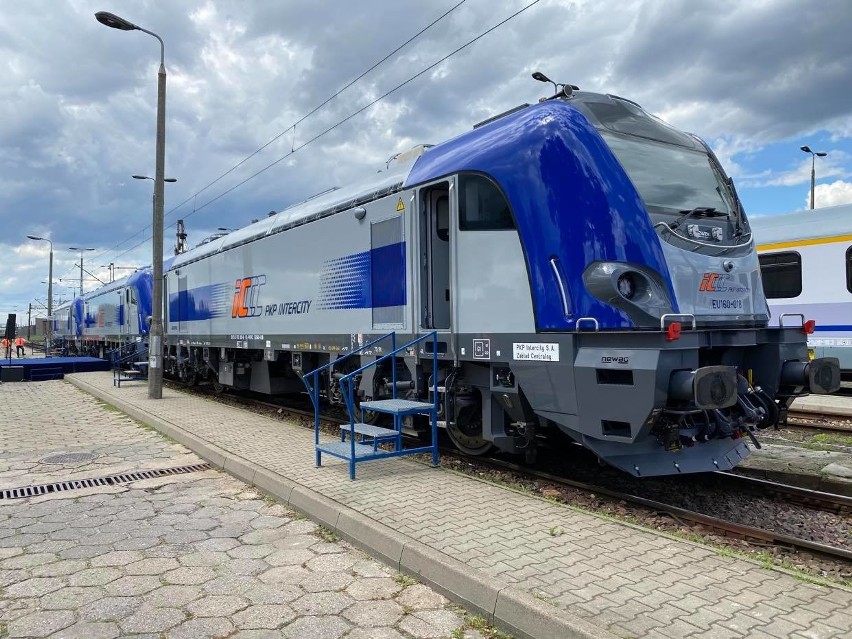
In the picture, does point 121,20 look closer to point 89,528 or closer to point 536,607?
point 89,528

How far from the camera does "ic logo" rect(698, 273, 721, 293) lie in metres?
5.47

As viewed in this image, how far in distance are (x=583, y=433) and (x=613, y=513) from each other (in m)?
0.80

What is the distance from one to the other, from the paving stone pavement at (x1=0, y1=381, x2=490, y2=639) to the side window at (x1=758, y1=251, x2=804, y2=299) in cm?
1134

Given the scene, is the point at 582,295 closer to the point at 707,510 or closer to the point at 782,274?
the point at 707,510

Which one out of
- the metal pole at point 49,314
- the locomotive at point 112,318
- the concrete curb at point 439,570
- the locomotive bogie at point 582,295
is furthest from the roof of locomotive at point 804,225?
the metal pole at point 49,314

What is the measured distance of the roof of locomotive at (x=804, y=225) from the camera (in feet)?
39.9

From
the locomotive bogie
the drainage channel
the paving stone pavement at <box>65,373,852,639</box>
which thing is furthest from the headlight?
the drainage channel

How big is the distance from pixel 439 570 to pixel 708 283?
3.40 metres

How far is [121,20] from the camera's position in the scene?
45.0 ft

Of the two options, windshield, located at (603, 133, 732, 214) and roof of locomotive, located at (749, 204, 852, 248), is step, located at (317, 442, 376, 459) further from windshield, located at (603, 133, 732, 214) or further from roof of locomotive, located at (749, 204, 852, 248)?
roof of locomotive, located at (749, 204, 852, 248)

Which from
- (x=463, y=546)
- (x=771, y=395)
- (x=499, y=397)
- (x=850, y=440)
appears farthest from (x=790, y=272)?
(x=463, y=546)

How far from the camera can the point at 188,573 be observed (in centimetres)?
424

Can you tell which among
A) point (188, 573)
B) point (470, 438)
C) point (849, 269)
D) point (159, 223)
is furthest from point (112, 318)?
point (849, 269)

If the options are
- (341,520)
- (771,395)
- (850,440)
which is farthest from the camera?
(850,440)
